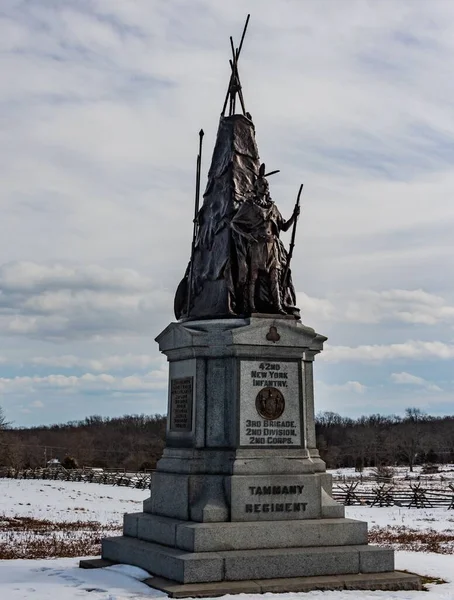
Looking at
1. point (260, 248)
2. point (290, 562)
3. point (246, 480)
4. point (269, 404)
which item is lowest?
point (290, 562)

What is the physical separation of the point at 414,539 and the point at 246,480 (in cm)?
957

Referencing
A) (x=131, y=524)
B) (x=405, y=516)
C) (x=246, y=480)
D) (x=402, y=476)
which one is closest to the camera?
(x=246, y=480)

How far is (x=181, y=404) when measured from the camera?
40.0 ft

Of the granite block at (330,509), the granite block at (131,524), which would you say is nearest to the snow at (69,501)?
the granite block at (131,524)

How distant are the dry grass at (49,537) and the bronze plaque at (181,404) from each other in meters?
4.30

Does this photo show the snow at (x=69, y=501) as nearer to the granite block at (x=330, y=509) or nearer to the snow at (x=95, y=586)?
the snow at (x=95, y=586)

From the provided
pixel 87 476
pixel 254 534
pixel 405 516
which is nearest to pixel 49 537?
pixel 254 534

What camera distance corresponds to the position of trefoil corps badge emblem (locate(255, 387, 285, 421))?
11.5 metres

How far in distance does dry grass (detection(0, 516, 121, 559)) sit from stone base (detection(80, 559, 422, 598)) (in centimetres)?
590

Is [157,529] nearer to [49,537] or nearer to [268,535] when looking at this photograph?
[268,535]

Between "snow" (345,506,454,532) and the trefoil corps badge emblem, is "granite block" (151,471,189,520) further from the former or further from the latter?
"snow" (345,506,454,532)

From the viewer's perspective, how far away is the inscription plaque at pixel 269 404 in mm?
11391

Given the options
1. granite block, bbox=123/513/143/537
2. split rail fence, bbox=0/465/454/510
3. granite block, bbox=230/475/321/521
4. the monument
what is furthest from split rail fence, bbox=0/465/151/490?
granite block, bbox=230/475/321/521

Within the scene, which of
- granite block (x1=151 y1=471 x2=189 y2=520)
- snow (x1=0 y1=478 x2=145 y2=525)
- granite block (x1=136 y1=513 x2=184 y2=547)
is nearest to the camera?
granite block (x1=136 y1=513 x2=184 y2=547)
